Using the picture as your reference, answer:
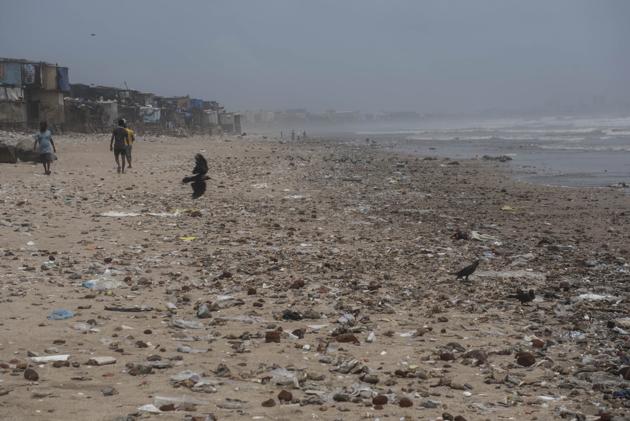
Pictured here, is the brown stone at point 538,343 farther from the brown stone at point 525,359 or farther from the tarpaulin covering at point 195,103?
the tarpaulin covering at point 195,103

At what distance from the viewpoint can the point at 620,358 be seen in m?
4.91

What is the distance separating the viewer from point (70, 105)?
137 feet

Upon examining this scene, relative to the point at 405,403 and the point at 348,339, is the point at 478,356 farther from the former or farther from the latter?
the point at 405,403

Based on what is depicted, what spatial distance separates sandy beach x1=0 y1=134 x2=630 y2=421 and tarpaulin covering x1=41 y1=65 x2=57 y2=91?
87.0ft

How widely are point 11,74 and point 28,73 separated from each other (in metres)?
1.23

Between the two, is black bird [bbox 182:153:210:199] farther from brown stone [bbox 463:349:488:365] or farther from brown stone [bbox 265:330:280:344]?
brown stone [bbox 463:349:488:365]

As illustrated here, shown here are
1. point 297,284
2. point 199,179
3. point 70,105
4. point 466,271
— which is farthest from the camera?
point 70,105

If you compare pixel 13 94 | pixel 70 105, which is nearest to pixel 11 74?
pixel 13 94

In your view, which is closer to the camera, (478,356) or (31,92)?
(478,356)

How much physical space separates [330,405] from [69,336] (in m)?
2.24

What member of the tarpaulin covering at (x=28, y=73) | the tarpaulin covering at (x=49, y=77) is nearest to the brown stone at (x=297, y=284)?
the tarpaulin covering at (x=28, y=73)

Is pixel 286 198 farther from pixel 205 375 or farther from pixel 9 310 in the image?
pixel 205 375

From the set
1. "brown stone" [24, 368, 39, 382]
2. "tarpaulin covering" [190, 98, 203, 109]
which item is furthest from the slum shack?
"brown stone" [24, 368, 39, 382]

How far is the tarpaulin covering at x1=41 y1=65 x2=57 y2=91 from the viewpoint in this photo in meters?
37.3
